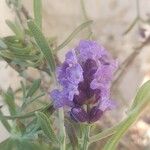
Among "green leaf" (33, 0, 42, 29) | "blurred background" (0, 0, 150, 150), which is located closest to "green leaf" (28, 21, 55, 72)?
"green leaf" (33, 0, 42, 29)

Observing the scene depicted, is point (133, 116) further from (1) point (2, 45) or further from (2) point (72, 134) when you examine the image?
(1) point (2, 45)

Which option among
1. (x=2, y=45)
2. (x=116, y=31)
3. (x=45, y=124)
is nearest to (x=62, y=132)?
(x=45, y=124)

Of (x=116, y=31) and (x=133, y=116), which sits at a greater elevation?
(x=133, y=116)

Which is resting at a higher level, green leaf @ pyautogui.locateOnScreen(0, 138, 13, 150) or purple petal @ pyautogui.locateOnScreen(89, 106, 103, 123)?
purple petal @ pyautogui.locateOnScreen(89, 106, 103, 123)

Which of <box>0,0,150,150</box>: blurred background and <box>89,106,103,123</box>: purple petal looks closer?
<box>89,106,103,123</box>: purple petal

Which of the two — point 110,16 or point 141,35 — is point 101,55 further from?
point 110,16

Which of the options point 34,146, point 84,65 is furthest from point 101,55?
point 34,146

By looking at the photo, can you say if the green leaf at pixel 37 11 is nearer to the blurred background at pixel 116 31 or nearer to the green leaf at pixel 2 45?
the green leaf at pixel 2 45

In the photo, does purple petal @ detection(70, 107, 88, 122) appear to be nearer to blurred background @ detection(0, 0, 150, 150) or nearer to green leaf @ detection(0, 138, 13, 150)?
green leaf @ detection(0, 138, 13, 150)

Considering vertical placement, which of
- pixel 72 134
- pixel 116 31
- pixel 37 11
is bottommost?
pixel 116 31
